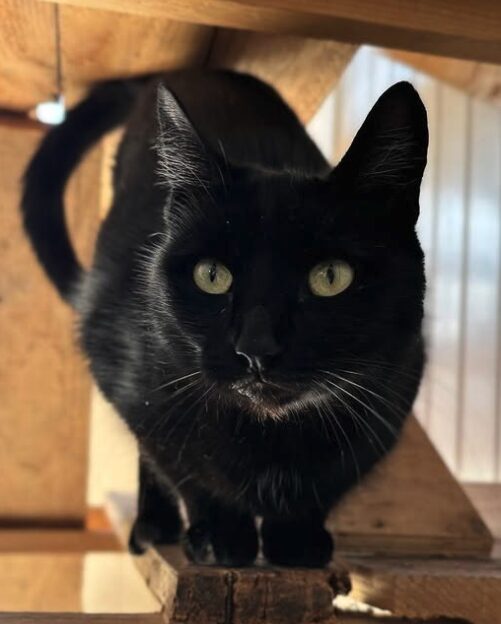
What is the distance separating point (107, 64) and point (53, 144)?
0.16m

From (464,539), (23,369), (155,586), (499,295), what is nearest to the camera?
(155,586)

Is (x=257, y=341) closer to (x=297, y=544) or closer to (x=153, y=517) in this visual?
(x=297, y=544)

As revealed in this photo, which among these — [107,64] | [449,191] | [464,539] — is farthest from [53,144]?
[449,191]

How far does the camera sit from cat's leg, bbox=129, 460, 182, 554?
3.81 feet

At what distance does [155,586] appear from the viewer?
99 cm

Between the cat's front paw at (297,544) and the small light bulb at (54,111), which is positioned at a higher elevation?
the small light bulb at (54,111)

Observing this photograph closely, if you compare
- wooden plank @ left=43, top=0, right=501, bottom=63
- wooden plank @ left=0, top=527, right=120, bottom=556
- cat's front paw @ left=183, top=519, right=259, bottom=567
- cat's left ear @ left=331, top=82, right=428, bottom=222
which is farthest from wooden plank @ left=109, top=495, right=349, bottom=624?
wooden plank @ left=0, top=527, right=120, bottom=556

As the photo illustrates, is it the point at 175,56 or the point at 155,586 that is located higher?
the point at 175,56

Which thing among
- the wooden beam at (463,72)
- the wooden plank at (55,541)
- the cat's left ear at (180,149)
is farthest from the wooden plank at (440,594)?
the wooden beam at (463,72)

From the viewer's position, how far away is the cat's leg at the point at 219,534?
928 millimetres

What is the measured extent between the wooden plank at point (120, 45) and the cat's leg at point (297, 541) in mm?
704

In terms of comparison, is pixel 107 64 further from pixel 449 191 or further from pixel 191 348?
pixel 449 191

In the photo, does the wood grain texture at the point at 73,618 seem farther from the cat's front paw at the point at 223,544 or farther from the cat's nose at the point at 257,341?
the cat's nose at the point at 257,341

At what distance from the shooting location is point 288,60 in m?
1.34
